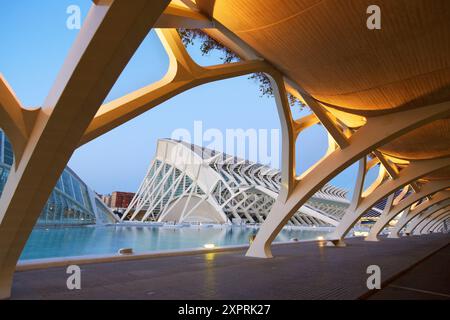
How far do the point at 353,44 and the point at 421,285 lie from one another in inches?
222

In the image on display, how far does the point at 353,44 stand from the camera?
264 inches

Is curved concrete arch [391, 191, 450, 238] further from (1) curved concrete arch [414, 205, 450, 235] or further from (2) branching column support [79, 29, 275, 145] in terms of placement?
(2) branching column support [79, 29, 275, 145]

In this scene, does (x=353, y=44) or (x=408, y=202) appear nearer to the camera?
(x=353, y=44)

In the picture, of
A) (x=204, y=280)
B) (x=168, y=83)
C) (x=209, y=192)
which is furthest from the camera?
(x=209, y=192)

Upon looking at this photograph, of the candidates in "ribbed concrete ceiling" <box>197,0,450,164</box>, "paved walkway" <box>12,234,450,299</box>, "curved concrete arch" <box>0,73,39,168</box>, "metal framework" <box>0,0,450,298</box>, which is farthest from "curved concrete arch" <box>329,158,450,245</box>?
"curved concrete arch" <box>0,73,39,168</box>

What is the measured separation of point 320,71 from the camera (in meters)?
8.30

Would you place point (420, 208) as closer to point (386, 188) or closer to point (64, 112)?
point (386, 188)

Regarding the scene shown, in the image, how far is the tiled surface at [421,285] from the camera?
672 centimetres

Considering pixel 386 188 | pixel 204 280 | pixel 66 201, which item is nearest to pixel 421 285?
pixel 204 280

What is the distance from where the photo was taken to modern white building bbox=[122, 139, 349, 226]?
62.4m

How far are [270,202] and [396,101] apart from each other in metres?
56.2

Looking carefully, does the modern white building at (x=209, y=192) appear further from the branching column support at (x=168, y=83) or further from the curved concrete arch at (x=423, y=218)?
the branching column support at (x=168, y=83)
